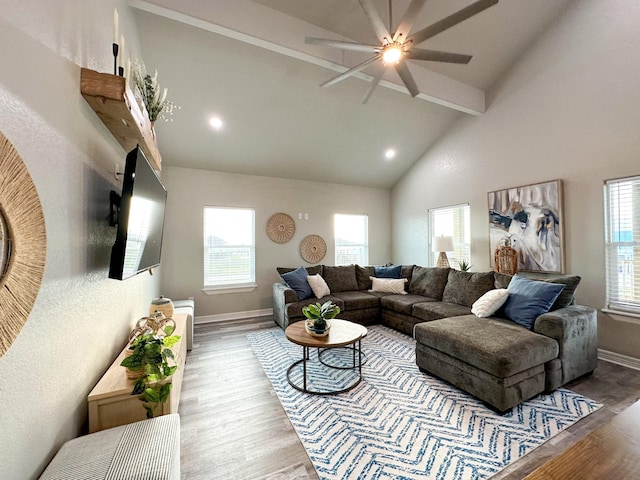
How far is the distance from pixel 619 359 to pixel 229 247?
5371 millimetres

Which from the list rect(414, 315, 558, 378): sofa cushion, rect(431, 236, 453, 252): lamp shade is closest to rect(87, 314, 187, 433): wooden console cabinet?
rect(414, 315, 558, 378): sofa cushion

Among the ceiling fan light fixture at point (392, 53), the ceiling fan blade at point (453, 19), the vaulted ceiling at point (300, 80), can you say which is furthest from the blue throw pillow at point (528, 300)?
the vaulted ceiling at point (300, 80)

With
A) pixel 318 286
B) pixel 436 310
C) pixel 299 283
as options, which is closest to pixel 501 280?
pixel 436 310

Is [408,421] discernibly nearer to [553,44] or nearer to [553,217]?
[553,217]

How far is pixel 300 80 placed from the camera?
3465 mm

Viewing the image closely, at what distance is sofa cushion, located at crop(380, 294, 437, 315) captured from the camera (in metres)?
3.71

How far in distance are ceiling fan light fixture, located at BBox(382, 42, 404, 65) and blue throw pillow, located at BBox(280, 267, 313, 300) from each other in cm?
298

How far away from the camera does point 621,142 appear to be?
2.84m

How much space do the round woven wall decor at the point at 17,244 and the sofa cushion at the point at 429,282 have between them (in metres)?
4.19

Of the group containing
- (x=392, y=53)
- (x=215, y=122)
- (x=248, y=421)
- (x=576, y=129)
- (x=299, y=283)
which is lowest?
(x=248, y=421)

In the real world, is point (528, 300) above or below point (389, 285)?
above

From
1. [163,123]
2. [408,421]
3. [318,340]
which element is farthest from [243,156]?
[408,421]

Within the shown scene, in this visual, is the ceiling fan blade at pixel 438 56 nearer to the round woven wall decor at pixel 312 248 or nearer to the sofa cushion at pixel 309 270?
the sofa cushion at pixel 309 270

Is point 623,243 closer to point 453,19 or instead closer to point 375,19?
point 453,19
